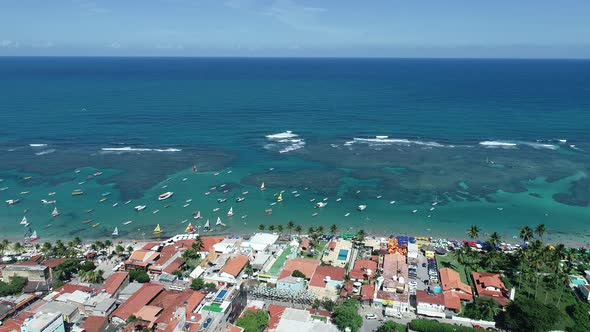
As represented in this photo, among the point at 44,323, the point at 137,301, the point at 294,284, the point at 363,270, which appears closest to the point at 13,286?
the point at 44,323

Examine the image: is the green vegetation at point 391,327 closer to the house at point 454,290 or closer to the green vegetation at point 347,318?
the green vegetation at point 347,318

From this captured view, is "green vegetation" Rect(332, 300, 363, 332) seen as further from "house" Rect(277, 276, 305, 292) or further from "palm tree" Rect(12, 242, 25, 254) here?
"palm tree" Rect(12, 242, 25, 254)

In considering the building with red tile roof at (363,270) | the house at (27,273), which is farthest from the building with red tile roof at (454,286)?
the house at (27,273)

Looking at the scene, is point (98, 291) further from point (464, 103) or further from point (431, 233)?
point (464, 103)

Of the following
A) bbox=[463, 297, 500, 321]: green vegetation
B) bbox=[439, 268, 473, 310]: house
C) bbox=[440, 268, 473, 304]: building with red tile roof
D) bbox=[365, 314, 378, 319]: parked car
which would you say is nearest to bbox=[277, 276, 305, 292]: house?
bbox=[365, 314, 378, 319]: parked car

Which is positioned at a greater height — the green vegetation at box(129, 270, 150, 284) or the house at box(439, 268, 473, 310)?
the house at box(439, 268, 473, 310)
